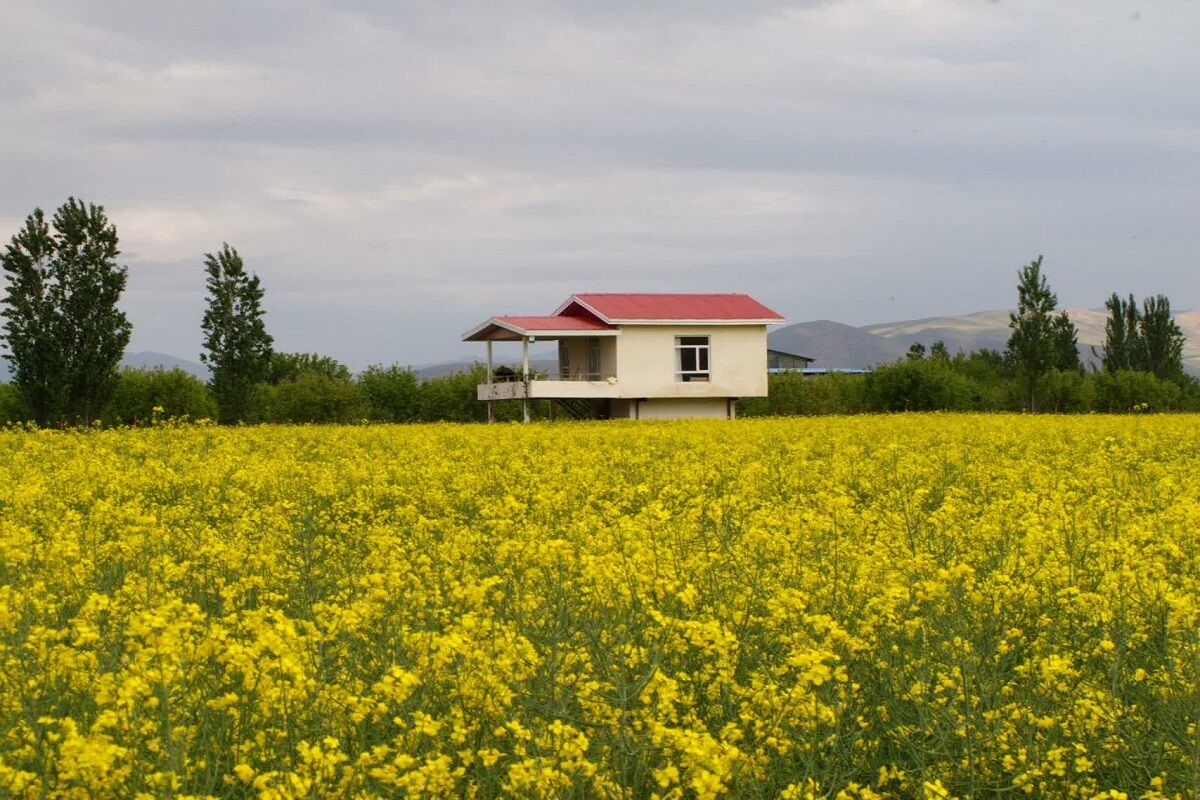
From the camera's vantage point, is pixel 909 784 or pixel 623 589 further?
pixel 623 589

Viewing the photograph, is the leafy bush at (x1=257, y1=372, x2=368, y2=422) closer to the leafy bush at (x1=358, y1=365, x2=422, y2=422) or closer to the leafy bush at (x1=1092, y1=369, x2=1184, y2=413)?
the leafy bush at (x1=358, y1=365, x2=422, y2=422)

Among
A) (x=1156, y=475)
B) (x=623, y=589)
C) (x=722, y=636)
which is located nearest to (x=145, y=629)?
(x=722, y=636)

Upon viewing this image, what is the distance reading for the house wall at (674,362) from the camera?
44.8 metres

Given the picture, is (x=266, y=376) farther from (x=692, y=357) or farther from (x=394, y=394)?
(x=692, y=357)

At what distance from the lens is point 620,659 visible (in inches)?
211

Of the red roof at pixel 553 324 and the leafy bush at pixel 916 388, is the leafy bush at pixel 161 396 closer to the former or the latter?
the red roof at pixel 553 324

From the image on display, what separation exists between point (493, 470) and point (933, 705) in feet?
35.2

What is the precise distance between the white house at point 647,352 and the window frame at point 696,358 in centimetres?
4

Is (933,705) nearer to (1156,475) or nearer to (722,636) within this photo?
(722,636)

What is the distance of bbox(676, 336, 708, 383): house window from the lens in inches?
1809

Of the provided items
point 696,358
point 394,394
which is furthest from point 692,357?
point 394,394

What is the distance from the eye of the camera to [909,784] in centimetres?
527

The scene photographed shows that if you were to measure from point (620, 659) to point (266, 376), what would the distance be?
4842cm

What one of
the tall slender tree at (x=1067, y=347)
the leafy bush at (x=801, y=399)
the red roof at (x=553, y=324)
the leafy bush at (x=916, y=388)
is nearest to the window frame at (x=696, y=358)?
the red roof at (x=553, y=324)
